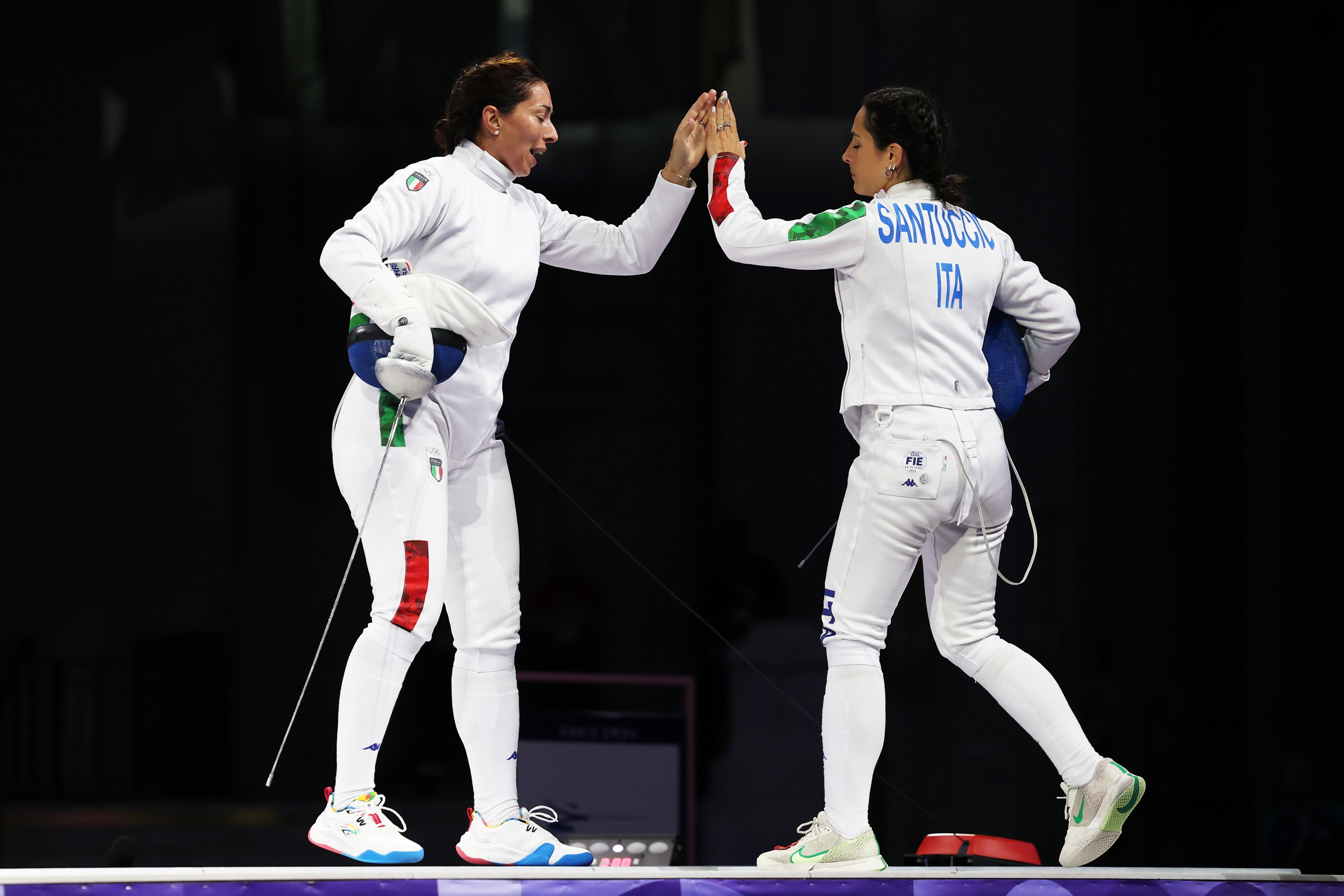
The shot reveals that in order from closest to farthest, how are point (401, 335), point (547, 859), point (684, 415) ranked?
1. point (401, 335)
2. point (547, 859)
3. point (684, 415)

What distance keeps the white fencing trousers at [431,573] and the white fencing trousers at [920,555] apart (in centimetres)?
69

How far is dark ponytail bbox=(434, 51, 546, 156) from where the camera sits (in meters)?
2.88

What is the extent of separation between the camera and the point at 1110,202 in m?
4.96

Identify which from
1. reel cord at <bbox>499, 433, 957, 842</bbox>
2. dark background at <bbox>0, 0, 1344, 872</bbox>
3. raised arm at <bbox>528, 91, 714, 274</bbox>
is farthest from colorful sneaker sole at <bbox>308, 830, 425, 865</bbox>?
dark background at <bbox>0, 0, 1344, 872</bbox>

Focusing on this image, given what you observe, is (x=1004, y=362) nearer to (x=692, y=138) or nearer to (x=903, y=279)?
(x=903, y=279)

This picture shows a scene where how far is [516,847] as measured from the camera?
275cm

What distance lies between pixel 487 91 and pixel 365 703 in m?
1.33

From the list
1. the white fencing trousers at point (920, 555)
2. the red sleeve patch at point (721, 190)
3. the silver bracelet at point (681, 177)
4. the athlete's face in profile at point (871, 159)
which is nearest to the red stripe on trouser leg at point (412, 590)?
the white fencing trousers at point (920, 555)

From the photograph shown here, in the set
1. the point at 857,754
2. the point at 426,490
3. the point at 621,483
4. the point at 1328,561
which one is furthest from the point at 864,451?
the point at 1328,561

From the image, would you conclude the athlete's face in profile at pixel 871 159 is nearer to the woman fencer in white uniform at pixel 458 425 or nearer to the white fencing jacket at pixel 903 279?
the white fencing jacket at pixel 903 279

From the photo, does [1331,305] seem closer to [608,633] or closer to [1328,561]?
[1328,561]

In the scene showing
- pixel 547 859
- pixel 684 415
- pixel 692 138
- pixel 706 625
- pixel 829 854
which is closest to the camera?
pixel 829 854

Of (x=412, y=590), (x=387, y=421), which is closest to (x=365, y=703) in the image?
(x=412, y=590)

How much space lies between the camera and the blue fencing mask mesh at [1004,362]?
2867 mm
